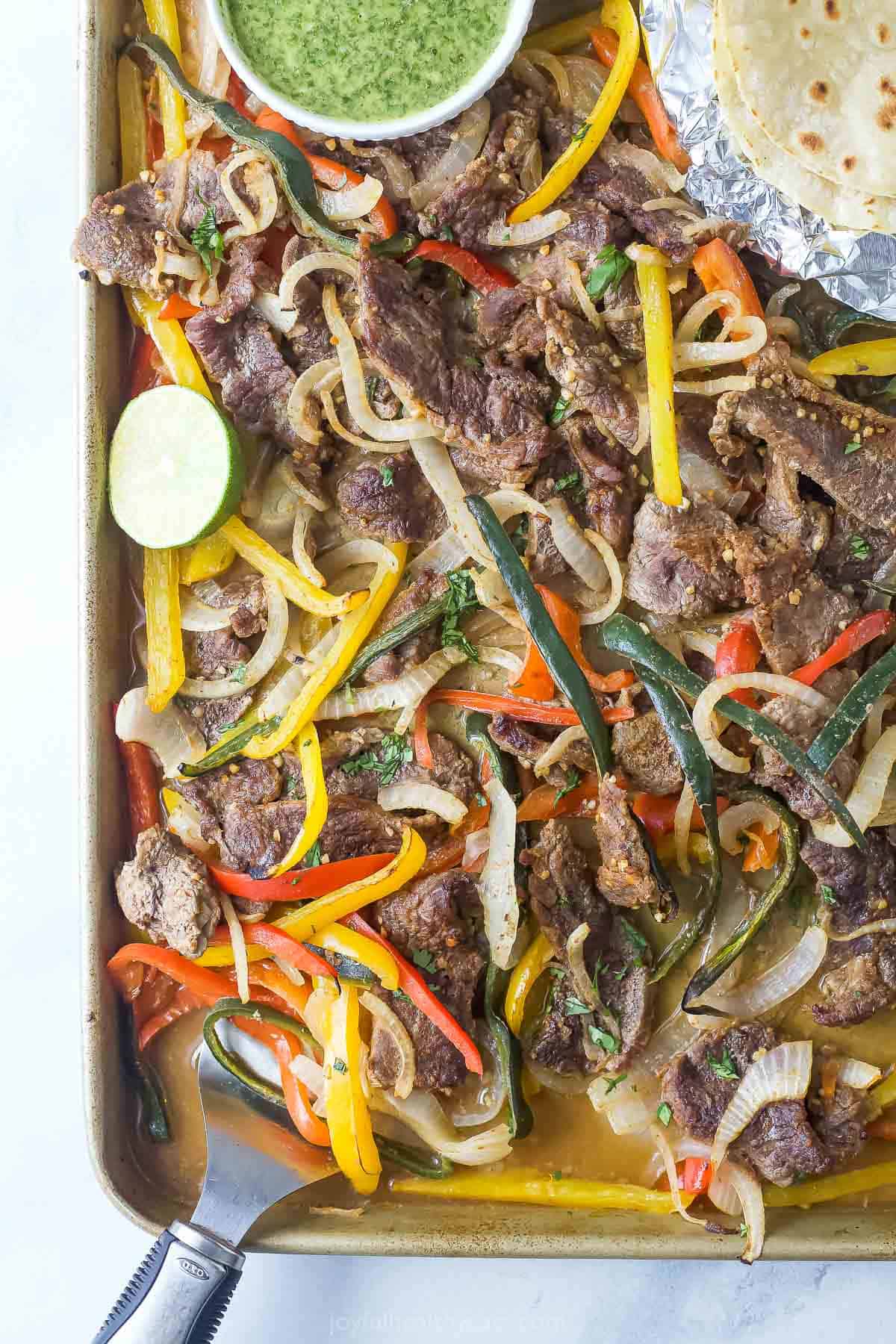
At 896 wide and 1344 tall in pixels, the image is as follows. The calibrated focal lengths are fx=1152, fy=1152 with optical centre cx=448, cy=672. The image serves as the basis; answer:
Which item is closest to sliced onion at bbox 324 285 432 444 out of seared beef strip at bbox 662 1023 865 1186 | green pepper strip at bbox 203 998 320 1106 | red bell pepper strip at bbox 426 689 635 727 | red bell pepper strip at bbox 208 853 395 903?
red bell pepper strip at bbox 426 689 635 727

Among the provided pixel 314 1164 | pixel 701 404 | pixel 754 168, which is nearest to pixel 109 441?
pixel 701 404

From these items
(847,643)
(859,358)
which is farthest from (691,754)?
(859,358)

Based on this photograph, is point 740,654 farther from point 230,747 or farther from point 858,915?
point 230,747

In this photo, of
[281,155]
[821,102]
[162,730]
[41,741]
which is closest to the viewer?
[821,102]

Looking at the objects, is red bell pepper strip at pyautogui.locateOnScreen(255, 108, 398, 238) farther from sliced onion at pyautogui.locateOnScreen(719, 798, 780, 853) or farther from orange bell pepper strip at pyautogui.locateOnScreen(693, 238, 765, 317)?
sliced onion at pyautogui.locateOnScreen(719, 798, 780, 853)

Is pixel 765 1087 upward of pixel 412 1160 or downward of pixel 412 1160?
downward

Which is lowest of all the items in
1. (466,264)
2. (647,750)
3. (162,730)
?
(647,750)

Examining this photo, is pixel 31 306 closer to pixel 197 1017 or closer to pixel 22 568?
pixel 22 568

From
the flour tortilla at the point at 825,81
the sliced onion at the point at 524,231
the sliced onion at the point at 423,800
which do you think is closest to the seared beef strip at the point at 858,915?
the sliced onion at the point at 423,800
